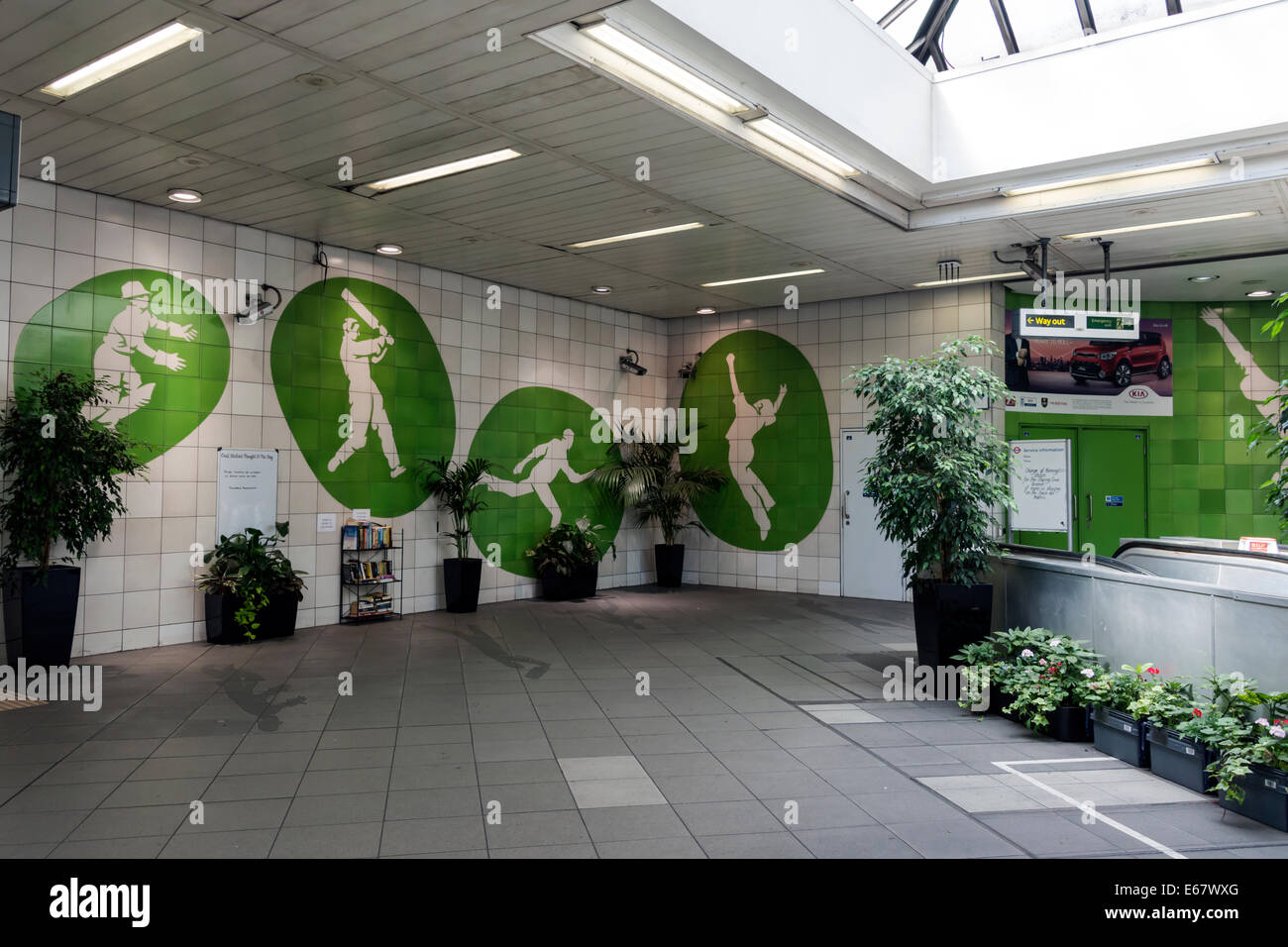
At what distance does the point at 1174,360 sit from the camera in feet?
33.1

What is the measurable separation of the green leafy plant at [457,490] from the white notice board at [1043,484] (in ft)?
18.7

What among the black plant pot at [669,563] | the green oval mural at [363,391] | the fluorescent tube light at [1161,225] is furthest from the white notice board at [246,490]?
the fluorescent tube light at [1161,225]

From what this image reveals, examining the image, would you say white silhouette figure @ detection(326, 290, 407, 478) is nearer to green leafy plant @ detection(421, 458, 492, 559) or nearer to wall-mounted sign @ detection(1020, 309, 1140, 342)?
green leafy plant @ detection(421, 458, 492, 559)

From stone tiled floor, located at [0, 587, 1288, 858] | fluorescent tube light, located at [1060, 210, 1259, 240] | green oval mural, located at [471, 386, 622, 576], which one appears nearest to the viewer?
stone tiled floor, located at [0, 587, 1288, 858]

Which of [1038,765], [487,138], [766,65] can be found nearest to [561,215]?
[487,138]

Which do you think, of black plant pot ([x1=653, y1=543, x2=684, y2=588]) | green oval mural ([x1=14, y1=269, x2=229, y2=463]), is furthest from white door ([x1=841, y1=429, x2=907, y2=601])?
green oval mural ([x1=14, y1=269, x2=229, y2=463])

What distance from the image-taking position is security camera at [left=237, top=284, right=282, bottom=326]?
7.61 metres

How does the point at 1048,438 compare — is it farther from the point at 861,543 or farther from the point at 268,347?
the point at 268,347

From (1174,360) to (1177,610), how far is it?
6.79m

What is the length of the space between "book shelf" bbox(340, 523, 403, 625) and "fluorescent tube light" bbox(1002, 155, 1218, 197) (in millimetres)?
6584

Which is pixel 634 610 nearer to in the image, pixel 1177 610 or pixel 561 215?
pixel 561 215

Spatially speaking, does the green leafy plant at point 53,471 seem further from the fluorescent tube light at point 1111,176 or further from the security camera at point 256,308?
the fluorescent tube light at point 1111,176

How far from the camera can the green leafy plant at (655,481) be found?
433 inches

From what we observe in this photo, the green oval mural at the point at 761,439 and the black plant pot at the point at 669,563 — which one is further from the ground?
the green oval mural at the point at 761,439
